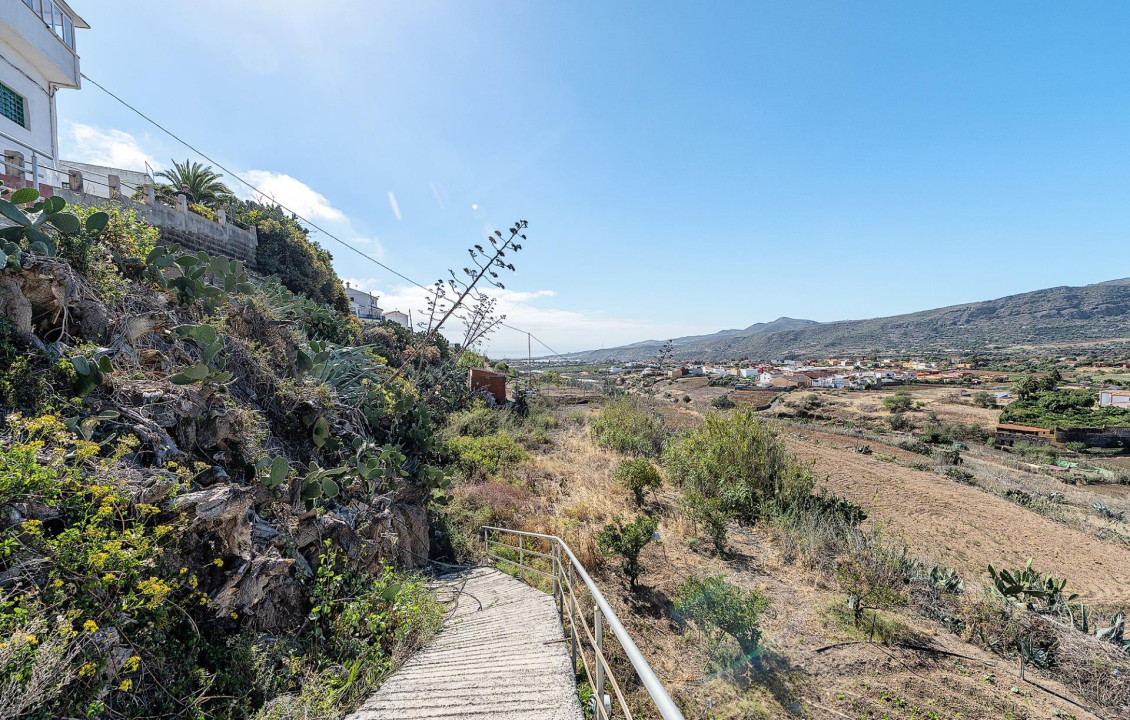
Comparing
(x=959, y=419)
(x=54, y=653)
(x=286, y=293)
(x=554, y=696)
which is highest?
(x=286, y=293)

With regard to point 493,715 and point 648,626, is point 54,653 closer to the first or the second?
point 493,715

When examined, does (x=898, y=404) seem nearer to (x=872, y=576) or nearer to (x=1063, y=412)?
(x=1063, y=412)

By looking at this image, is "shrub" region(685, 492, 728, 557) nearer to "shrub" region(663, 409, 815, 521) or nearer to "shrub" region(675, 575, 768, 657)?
"shrub" region(663, 409, 815, 521)

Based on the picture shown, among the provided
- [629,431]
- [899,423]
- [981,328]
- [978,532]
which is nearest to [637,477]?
[629,431]

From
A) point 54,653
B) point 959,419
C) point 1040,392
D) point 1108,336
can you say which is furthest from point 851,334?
point 54,653

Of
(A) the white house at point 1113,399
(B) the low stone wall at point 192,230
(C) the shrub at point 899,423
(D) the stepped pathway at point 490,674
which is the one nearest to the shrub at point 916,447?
(C) the shrub at point 899,423

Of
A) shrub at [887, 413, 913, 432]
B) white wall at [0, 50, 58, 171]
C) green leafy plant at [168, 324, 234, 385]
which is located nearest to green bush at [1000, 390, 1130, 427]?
shrub at [887, 413, 913, 432]

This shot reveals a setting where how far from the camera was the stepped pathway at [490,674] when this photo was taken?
2469 millimetres

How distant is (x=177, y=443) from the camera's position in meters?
3.63

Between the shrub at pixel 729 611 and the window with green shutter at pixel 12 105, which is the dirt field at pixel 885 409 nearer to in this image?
the shrub at pixel 729 611

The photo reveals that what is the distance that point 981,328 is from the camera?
323 ft

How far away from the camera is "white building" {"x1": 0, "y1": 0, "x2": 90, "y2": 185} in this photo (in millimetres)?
8078

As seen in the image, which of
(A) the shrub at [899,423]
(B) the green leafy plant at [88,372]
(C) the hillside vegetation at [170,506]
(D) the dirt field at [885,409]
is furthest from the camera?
(D) the dirt field at [885,409]

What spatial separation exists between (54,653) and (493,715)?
220 centimetres
